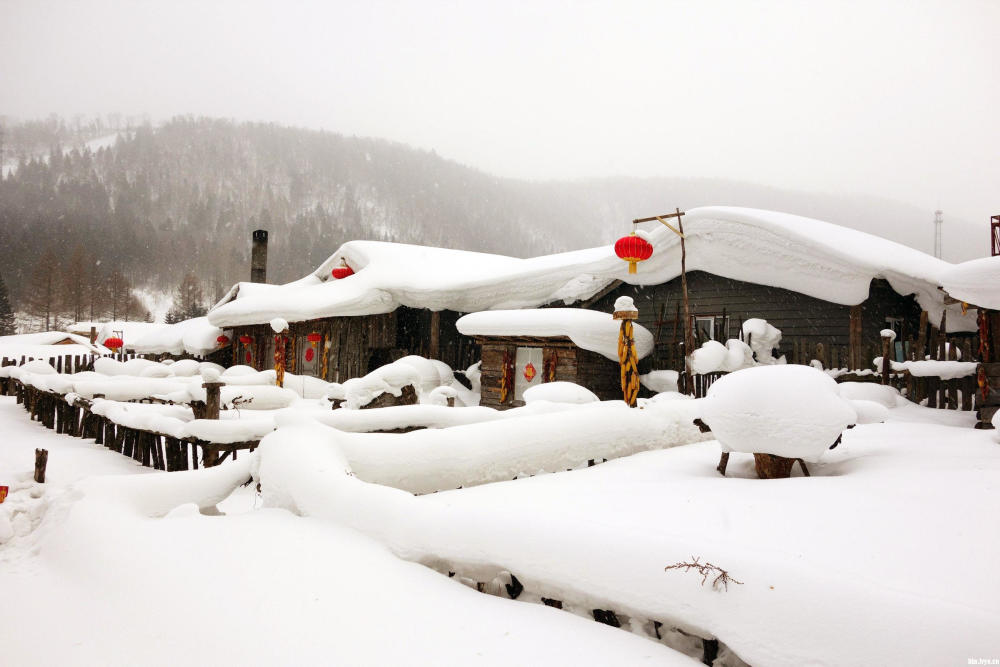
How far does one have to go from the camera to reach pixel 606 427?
680 centimetres

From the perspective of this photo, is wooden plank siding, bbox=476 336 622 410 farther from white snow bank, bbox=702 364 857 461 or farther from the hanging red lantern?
the hanging red lantern

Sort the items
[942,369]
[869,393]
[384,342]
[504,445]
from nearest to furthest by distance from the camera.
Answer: [504,445] → [869,393] → [942,369] → [384,342]

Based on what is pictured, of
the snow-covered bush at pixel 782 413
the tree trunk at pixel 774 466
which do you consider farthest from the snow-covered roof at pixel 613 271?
the tree trunk at pixel 774 466

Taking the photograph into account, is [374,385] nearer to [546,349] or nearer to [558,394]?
[546,349]

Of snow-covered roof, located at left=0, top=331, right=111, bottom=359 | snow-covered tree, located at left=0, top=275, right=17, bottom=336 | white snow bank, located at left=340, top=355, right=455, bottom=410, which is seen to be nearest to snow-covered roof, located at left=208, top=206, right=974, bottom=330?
white snow bank, located at left=340, top=355, right=455, bottom=410

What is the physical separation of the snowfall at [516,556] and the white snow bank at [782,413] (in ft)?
0.07

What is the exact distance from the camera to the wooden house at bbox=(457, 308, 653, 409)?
45.6ft

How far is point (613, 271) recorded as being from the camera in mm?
14922

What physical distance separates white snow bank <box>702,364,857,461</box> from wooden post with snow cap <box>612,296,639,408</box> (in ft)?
6.90

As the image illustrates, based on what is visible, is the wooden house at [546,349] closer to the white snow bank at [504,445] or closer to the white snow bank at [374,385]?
the white snow bank at [374,385]

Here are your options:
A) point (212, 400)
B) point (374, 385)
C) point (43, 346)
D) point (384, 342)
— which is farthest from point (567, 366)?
point (43, 346)

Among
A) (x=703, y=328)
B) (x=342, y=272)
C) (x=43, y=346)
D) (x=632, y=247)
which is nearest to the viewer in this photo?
(x=632, y=247)

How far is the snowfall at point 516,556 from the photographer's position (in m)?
2.26

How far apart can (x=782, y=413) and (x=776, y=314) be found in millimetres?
8777
